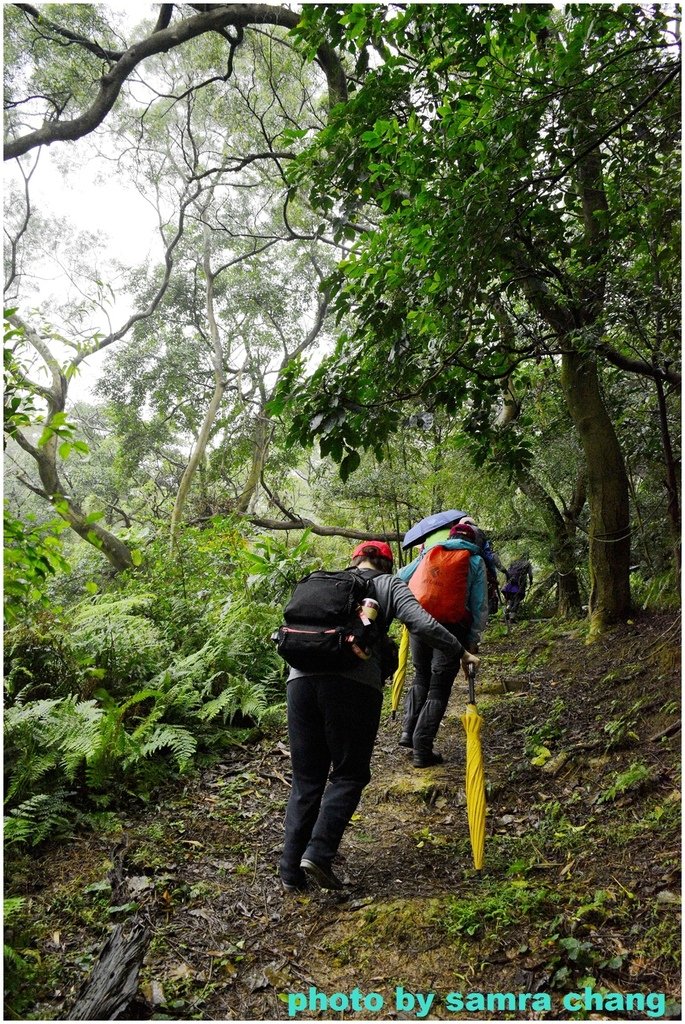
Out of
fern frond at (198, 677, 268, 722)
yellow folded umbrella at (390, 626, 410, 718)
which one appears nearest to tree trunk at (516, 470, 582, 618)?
yellow folded umbrella at (390, 626, 410, 718)

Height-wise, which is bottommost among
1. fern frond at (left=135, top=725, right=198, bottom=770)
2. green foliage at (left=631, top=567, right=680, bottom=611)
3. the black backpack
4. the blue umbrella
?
fern frond at (left=135, top=725, right=198, bottom=770)

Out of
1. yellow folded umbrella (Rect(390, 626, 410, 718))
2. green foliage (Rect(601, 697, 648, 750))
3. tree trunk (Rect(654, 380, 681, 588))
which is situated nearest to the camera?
green foliage (Rect(601, 697, 648, 750))

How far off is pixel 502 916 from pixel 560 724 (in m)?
2.54

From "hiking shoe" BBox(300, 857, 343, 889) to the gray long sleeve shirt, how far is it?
3.06 feet

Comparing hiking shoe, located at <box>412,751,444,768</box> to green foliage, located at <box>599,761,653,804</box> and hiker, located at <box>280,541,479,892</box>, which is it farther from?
hiker, located at <box>280,541,479,892</box>

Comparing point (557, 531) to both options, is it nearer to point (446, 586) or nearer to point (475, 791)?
point (446, 586)

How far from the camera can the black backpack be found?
3336mm

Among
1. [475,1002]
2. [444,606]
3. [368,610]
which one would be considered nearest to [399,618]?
[368,610]

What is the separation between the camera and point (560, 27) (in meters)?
4.33

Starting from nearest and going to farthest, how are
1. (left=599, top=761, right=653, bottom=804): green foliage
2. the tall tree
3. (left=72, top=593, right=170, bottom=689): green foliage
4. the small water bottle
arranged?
1. the small water bottle
2. the tall tree
3. (left=599, top=761, right=653, bottom=804): green foliage
4. (left=72, top=593, right=170, bottom=689): green foliage

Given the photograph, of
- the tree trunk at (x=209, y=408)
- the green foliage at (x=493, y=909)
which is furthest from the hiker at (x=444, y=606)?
the tree trunk at (x=209, y=408)

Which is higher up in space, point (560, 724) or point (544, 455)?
point (544, 455)

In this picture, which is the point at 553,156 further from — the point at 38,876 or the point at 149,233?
the point at 149,233

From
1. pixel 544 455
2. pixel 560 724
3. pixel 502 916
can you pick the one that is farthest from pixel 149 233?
pixel 502 916
